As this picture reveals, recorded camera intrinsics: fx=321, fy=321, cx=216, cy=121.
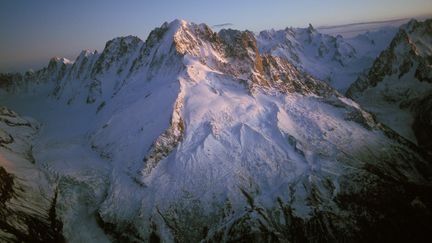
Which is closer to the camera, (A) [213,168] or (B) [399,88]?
(A) [213,168]

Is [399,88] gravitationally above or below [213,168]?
below

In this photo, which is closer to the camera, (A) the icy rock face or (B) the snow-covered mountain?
(B) the snow-covered mountain

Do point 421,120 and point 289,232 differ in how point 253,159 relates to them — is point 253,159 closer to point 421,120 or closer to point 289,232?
point 289,232

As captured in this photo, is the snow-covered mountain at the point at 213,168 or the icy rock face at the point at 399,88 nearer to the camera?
the snow-covered mountain at the point at 213,168

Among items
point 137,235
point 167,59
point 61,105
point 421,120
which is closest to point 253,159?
point 137,235
